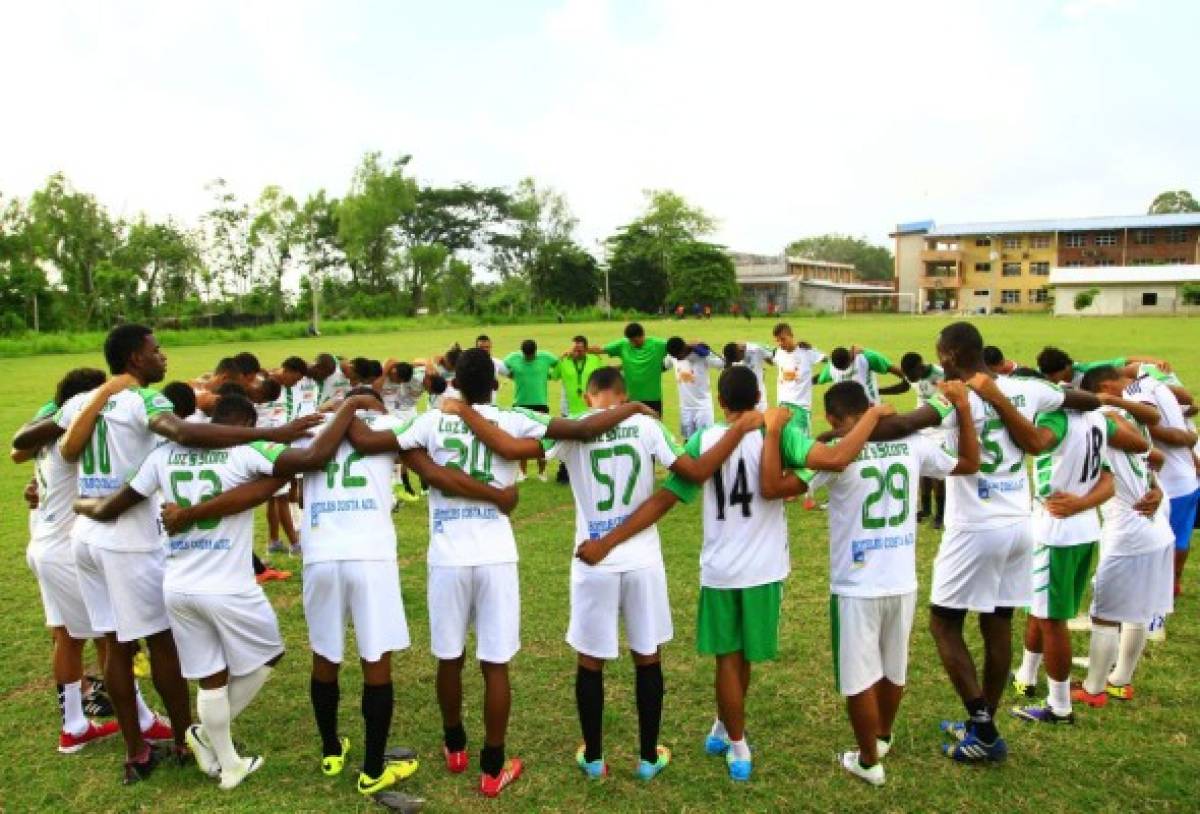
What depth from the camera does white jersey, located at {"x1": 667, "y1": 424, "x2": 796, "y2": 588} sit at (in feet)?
14.7

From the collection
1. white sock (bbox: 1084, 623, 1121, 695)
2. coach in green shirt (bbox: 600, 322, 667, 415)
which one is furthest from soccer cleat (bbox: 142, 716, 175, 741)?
coach in green shirt (bbox: 600, 322, 667, 415)

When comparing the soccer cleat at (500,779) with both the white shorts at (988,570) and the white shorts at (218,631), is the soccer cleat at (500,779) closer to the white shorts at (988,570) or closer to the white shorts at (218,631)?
the white shorts at (218,631)

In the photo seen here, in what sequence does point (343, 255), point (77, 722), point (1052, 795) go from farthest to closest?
1. point (343, 255)
2. point (77, 722)
3. point (1052, 795)

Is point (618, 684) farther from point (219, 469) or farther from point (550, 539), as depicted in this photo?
point (550, 539)


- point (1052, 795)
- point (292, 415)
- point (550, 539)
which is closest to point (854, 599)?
point (1052, 795)

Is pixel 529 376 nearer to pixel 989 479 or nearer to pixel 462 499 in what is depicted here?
pixel 462 499

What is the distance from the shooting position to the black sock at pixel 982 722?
471cm

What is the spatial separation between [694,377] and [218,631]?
28.8 ft

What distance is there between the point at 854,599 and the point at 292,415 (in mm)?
7870

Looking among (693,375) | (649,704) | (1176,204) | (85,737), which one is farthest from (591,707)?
(1176,204)

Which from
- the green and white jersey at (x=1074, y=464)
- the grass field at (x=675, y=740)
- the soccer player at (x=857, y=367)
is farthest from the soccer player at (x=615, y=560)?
the soccer player at (x=857, y=367)

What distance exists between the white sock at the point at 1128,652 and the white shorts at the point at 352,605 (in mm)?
4687

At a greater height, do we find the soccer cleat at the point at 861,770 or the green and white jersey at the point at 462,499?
the green and white jersey at the point at 462,499

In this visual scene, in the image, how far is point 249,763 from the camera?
475 centimetres
